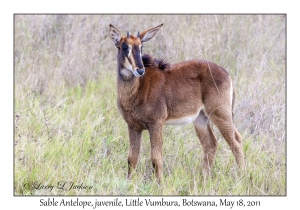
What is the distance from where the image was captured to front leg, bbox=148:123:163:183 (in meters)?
7.75

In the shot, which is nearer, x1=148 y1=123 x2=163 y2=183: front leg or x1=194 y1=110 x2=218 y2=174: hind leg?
x1=148 y1=123 x2=163 y2=183: front leg

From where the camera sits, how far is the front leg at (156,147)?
7.75m

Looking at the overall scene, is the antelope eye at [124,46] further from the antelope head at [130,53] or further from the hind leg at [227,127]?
the hind leg at [227,127]

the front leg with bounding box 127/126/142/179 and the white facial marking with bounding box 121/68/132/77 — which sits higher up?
the white facial marking with bounding box 121/68/132/77

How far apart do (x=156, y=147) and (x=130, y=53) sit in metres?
1.28

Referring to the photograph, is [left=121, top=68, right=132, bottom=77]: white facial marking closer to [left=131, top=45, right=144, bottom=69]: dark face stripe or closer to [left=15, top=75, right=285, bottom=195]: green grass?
[left=131, top=45, right=144, bottom=69]: dark face stripe

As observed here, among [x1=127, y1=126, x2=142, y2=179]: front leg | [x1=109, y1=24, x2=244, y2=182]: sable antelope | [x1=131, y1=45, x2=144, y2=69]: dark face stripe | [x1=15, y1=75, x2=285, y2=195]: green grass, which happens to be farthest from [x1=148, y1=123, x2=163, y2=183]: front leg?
[x1=131, y1=45, x2=144, y2=69]: dark face stripe

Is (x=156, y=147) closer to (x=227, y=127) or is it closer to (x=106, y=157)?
(x=106, y=157)

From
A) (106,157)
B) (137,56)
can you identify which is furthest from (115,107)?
(137,56)

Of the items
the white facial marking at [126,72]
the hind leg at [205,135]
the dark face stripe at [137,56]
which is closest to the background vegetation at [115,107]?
the hind leg at [205,135]

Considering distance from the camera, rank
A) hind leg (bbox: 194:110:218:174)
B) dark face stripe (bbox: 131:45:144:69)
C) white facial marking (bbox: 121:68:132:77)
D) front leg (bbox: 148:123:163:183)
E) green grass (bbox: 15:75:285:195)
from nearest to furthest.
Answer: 1. green grass (bbox: 15:75:285:195)
2. dark face stripe (bbox: 131:45:144:69)
3. front leg (bbox: 148:123:163:183)
4. white facial marking (bbox: 121:68:132:77)
5. hind leg (bbox: 194:110:218:174)

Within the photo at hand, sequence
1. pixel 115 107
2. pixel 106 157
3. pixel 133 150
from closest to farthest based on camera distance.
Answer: pixel 133 150 → pixel 106 157 → pixel 115 107

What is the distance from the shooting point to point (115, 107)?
9562mm
